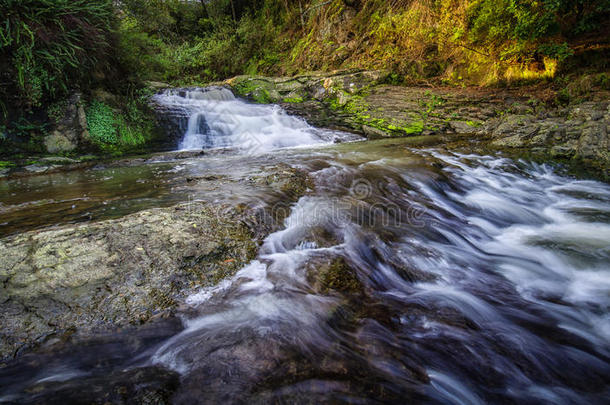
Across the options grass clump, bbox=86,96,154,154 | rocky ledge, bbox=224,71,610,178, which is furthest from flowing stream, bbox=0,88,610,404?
grass clump, bbox=86,96,154,154


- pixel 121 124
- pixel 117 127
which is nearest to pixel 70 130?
pixel 117 127

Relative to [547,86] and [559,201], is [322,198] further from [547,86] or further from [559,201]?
[547,86]

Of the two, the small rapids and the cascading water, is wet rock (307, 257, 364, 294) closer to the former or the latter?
the small rapids

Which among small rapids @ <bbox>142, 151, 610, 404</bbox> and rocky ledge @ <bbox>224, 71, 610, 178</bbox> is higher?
rocky ledge @ <bbox>224, 71, 610, 178</bbox>

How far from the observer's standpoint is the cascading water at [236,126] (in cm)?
879

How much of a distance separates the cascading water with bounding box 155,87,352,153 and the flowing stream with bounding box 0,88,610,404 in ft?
15.7

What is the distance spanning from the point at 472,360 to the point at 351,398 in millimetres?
952

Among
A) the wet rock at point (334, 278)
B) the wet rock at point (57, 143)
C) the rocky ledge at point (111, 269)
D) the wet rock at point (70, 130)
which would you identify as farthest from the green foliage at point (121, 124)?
the wet rock at point (334, 278)

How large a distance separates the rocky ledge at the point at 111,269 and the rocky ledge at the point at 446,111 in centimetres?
647

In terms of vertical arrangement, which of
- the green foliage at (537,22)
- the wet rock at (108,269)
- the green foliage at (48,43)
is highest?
the green foliage at (537,22)

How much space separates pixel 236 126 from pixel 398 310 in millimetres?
8714

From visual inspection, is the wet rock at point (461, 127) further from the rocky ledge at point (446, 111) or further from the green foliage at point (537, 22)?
the green foliage at point (537, 22)

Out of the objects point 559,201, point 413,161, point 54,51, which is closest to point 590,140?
point 559,201

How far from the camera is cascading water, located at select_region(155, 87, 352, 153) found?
8.79 m
